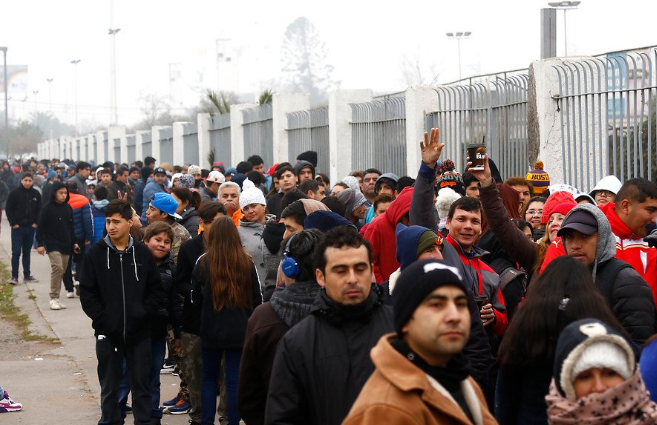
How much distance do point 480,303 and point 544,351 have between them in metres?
1.58

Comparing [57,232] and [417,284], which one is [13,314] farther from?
[417,284]

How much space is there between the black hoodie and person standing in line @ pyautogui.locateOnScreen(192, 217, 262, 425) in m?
8.01

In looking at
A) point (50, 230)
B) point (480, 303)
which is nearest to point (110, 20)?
point (50, 230)

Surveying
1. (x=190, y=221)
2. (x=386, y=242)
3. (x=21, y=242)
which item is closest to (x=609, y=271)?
(x=386, y=242)

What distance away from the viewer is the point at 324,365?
4344mm

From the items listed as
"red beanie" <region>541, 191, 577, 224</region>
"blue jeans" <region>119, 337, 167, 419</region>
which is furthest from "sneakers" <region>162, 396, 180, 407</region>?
"red beanie" <region>541, 191, 577, 224</region>

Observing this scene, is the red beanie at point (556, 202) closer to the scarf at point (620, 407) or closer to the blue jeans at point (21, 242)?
the scarf at point (620, 407)

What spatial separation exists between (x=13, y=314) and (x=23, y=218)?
11.1ft

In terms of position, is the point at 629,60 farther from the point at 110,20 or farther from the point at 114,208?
the point at 110,20

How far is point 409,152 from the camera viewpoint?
602 inches

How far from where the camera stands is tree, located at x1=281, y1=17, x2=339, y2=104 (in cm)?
12618

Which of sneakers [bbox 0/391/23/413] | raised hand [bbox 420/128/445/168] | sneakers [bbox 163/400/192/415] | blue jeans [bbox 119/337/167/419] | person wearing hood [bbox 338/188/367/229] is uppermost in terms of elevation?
raised hand [bbox 420/128/445/168]

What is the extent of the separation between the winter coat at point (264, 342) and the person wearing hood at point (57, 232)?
10.8 meters

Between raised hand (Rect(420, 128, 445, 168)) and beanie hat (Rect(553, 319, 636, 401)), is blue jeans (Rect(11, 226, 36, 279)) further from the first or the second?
beanie hat (Rect(553, 319, 636, 401))
